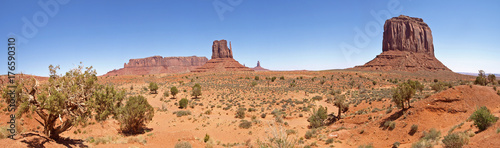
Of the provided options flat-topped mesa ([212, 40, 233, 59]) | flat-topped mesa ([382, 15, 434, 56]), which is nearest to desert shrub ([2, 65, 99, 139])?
flat-topped mesa ([382, 15, 434, 56])

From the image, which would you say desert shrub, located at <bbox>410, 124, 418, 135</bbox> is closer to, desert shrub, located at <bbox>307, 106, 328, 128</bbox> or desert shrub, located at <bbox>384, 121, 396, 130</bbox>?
desert shrub, located at <bbox>384, 121, 396, 130</bbox>

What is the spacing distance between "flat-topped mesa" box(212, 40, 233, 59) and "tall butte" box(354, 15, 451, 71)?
277 feet

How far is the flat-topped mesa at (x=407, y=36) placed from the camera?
375 ft

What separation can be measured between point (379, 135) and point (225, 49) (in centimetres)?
14490

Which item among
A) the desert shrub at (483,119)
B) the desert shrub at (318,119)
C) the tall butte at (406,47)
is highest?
the tall butte at (406,47)

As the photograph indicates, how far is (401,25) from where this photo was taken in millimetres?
119688

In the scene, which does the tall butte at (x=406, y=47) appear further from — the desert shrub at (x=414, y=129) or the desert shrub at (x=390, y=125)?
the desert shrub at (x=414, y=129)

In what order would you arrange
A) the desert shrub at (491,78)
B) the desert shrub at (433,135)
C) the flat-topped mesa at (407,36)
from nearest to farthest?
the desert shrub at (433,135) → the desert shrub at (491,78) → the flat-topped mesa at (407,36)

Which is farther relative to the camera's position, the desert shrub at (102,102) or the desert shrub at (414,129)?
the desert shrub at (414,129)

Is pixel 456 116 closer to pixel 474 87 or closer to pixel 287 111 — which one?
pixel 474 87

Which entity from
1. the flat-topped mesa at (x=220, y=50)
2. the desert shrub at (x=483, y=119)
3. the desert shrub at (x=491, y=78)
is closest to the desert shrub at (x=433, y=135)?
the desert shrub at (x=483, y=119)

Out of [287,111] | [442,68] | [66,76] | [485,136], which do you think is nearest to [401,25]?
[442,68]

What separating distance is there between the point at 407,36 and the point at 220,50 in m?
111

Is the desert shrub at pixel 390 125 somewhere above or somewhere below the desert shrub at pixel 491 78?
below
